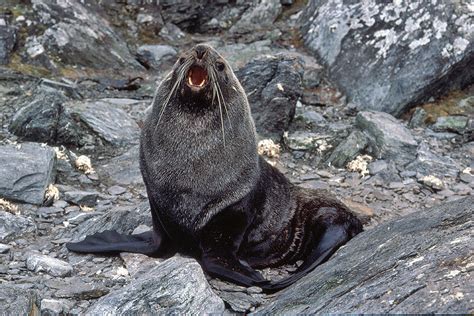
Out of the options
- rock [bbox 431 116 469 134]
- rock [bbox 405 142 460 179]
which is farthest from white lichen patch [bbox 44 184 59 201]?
rock [bbox 431 116 469 134]

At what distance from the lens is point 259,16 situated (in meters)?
11.7

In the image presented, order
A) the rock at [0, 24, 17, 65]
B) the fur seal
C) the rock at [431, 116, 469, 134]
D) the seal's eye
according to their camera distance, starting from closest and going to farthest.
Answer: the fur seal → the seal's eye → the rock at [431, 116, 469, 134] → the rock at [0, 24, 17, 65]

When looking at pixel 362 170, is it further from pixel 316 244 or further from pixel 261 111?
pixel 316 244

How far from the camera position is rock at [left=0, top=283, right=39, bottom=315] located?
14.2 feet

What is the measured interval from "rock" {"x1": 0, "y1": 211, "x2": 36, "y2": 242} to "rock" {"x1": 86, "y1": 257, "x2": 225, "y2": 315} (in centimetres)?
178

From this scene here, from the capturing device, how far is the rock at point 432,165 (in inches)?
320

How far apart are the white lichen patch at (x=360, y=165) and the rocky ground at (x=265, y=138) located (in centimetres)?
2

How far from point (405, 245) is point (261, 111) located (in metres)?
4.54

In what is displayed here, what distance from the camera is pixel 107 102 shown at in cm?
938

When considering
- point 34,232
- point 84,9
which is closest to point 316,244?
point 34,232

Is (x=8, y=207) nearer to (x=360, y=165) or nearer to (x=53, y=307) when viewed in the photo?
(x=53, y=307)

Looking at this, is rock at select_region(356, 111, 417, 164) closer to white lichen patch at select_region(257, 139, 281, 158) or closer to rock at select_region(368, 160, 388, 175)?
rock at select_region(368, 160, 388, 175)

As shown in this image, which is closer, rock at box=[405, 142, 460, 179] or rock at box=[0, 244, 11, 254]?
rock at box=[0, 244, 11, 254]

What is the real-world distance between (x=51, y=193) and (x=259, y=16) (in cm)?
574
